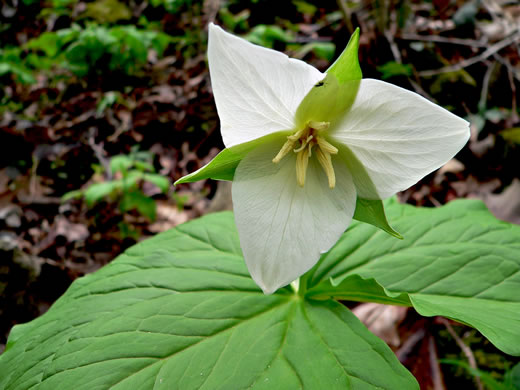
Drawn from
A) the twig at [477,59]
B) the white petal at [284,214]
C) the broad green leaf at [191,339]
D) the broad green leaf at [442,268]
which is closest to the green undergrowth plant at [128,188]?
the broad green leaf at [191,339]

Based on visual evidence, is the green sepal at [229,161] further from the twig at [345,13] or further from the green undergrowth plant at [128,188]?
the twig at [345,13]

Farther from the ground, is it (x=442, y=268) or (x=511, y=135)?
(x=442, y=268)

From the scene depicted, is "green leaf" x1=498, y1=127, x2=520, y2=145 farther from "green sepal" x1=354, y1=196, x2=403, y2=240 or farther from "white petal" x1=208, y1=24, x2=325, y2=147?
"white petal" x1=208, y1=24, x2=325, y2=147

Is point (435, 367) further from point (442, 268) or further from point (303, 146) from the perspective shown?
point (303, 146)

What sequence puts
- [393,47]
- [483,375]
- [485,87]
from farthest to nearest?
[393,47]
[485,87]
[483,375]

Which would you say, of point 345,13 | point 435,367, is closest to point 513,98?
point 345,13

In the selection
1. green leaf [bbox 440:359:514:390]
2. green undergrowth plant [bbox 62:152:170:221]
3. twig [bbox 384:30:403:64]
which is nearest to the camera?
green leaf [bbox 440:359:514:390]

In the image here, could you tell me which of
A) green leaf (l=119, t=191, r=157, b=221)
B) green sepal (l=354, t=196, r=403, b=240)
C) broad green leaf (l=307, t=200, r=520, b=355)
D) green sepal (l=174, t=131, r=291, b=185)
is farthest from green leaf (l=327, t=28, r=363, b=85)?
green leaf (l=119, t=191, r=157, b=221)
